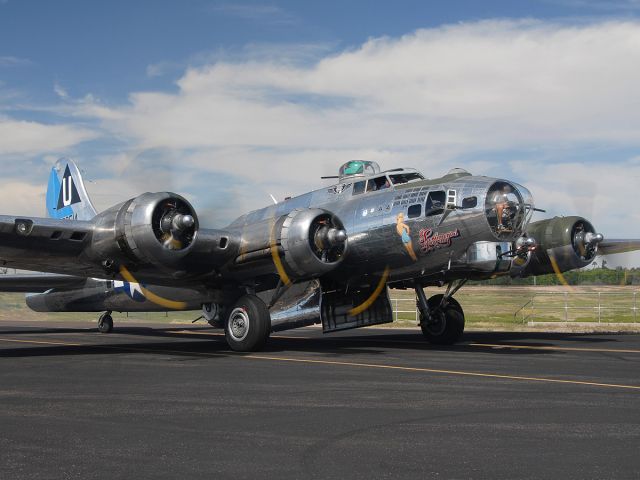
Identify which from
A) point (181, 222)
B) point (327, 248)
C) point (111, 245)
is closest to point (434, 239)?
point (327, 248)

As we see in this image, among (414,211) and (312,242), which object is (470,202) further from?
(312,242)

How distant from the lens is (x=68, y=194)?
25.2 m

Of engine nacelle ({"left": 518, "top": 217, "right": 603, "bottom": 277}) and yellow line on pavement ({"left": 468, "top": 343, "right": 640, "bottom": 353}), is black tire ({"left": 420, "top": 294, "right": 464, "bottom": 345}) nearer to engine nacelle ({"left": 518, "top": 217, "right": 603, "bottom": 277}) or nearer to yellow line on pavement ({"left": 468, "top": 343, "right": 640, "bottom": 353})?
yellow line on pavement ({"left": 468, "top": 343, "right": 640, "bottom": 353})

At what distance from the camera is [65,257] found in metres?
17.0

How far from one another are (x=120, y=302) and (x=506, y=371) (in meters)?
15.0

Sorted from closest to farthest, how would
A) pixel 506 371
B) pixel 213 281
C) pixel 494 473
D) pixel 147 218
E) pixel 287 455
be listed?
pixel 494 473 < pixel 287 455 < pixel 506 371 < pixel 147 218 < pixel 213 281

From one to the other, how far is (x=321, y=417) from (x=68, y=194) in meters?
19.3

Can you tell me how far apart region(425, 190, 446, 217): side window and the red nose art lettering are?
41 cm

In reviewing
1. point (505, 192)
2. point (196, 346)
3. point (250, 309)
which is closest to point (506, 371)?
point (505, 192)

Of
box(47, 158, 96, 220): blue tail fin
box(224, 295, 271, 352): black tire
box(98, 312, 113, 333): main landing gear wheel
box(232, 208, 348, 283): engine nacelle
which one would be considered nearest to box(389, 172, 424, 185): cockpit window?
box(232, 208, 348, 283): engine nacelle

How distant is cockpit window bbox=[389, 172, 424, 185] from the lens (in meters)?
18.2

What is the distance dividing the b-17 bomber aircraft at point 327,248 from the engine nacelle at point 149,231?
3 cm

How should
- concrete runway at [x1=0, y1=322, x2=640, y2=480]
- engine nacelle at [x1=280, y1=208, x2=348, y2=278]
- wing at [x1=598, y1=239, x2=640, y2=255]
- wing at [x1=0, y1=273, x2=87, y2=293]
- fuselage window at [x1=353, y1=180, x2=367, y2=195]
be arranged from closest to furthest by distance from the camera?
concrete runway at [x1=0, y1=322, x2=640, y2=480] < engine nacelle at [x1=280, y1=208, x2=348, y2=278] < fuselage window at [x1=353, y1=180, x2=367, y2=195] < wing at [x1=598, y1=239, x2=640, y2=255] < wing at [x1=0, y1=273, x2=87, y2=293]

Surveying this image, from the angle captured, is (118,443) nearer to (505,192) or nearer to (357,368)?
(357,368)
